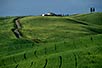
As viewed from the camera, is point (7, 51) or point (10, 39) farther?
point (10, 39)

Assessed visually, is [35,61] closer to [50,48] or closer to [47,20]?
[50,48]

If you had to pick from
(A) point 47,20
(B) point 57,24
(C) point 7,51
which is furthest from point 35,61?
(A) point 47,20

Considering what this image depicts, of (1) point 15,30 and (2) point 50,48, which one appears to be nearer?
(2) point 50,48

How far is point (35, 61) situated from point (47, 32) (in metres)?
67.1

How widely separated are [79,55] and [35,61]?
40.4 feet

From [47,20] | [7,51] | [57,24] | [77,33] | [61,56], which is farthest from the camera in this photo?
[47,20]

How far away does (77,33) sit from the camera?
6083 inches

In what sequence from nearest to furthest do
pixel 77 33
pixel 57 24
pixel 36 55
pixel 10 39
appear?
pixel 36 55, pixel 10 39, pixel 77 33, pixel 57 24

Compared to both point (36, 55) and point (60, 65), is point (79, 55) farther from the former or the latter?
point (36, 55)

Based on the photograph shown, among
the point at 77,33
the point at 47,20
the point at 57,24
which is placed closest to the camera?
the point at 77,33

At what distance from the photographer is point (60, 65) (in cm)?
8706

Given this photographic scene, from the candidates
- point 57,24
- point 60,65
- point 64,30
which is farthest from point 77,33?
point 60,65

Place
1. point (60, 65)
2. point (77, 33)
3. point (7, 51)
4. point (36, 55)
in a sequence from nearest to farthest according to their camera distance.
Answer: point (60, 65), point (36, 55), point (7, 51), point (77, 33)

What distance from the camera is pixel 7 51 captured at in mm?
115938
